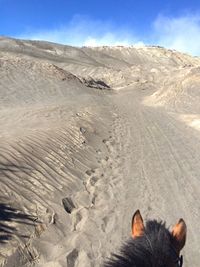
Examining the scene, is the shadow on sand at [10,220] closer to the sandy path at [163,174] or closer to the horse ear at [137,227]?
the sandy path at [163,174]

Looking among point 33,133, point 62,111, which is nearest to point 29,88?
point 62,111

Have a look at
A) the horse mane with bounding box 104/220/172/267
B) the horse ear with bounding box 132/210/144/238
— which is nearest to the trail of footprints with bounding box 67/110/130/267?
the horse ear with bounding box 132/210/144/238

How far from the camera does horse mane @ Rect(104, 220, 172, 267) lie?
323cm

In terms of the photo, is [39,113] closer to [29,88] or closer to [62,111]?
[62,111]

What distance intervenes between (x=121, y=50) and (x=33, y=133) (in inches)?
3687

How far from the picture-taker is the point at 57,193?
8938mm

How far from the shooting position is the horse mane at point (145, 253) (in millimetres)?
3230

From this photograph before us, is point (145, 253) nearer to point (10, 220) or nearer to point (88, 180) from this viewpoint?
point (10, 220)

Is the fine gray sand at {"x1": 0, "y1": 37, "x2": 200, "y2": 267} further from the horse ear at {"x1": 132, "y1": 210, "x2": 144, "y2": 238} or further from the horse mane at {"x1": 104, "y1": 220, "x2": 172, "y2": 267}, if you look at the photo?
the horse mane at {"x1": 104, "y1": 220, "x2": 172, "y2": 267}

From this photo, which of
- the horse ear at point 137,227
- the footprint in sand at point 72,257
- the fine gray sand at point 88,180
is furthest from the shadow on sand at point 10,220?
the horse ear at point 137,227

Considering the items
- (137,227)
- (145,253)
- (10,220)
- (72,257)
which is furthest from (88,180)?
(145,253)

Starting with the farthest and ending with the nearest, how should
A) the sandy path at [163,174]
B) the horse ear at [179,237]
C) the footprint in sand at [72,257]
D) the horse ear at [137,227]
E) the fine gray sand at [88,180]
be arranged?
1. the sandy path at [163,174]
2. the fine gray sand at [88,180]
3. the footprint in sand at [72,257]
4. the horse ear at [137,227]
5. the horse ear at [179,237]

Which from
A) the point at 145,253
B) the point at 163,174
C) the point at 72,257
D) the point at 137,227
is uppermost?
the point at 145,253

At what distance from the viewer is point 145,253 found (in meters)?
3.29
